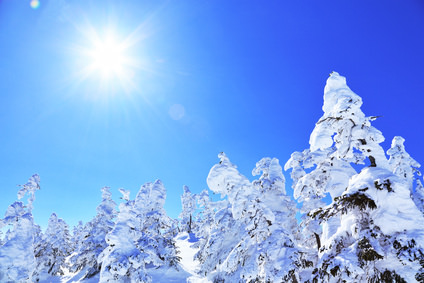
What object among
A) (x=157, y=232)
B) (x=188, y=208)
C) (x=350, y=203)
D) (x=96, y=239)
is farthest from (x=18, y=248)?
(x=188, y=208)

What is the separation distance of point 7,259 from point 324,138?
80.7 ft

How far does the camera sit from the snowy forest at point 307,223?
213 inches

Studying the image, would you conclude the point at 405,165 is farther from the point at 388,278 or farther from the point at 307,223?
the point at 388,278

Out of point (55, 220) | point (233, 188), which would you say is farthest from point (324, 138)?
point (55, 220)

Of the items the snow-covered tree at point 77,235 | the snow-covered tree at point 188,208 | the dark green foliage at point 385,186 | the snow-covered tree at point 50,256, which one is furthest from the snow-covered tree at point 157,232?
the snow-covered tree at point 77,235

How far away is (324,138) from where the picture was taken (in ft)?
24.7

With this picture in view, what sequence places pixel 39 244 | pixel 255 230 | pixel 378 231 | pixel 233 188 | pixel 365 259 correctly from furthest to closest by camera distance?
pixel 39 244, pixel 233 188, pixel 255 230, pixel 378 231, pixel 365 259

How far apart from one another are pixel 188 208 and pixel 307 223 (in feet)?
166

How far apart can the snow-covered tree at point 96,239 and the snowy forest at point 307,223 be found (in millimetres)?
143

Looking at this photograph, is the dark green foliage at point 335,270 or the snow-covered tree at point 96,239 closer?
the dark green foliage at point 335,270

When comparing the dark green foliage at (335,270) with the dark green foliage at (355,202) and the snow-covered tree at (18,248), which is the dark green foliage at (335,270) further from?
the snow-covered tree at (18,248)

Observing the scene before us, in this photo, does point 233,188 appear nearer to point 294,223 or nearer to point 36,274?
point 294,223

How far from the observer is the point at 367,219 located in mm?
6125

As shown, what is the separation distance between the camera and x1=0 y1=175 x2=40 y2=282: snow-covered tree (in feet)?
56.6
